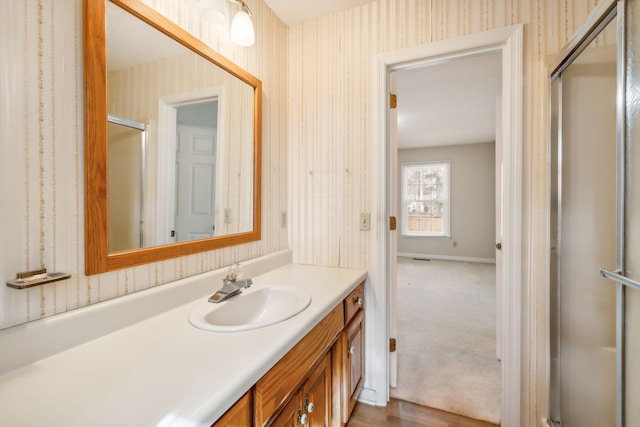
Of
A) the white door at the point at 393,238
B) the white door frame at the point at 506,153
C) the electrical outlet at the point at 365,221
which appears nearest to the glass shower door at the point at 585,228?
the white door frame at the point at 506,153

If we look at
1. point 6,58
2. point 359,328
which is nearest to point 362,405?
point 359,328

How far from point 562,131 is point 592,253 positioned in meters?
0.57

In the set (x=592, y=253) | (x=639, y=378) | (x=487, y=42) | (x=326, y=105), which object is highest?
(x=487, y=42)

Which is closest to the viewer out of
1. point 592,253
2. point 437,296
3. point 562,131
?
point 592,253

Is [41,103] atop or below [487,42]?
below

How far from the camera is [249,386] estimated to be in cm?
67

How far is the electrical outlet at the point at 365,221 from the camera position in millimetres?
1688

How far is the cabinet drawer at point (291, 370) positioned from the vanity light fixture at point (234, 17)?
53.7 inches

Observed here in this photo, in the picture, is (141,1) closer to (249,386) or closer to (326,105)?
(326,105)

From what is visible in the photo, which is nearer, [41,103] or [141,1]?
[41,103]

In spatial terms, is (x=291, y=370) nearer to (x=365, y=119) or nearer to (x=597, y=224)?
(x=597, y=224)

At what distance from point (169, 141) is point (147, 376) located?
87 cm

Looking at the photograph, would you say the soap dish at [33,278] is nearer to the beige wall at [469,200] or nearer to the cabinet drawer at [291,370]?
the cabinet drawer at [291,370]

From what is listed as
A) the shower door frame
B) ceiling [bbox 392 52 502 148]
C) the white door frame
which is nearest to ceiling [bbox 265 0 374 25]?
the white door frame
